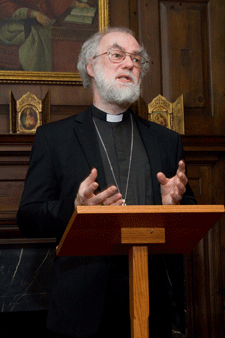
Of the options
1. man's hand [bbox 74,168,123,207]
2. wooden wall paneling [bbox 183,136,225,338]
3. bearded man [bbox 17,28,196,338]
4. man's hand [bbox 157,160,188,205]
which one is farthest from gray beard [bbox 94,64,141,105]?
wooden wall paneling [bbox 183,136,225,338]

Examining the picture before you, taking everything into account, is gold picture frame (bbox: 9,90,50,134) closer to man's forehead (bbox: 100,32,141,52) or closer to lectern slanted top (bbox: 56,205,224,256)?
man's forehead (bbox: 100,32,141,52)

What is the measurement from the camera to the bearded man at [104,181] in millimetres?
1997

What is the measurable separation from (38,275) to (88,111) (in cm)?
151

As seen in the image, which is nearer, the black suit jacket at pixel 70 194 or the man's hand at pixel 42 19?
the black suit jacket at pixel 70 194

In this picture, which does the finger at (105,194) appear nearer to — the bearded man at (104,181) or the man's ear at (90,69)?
the bearded man at (104,181)

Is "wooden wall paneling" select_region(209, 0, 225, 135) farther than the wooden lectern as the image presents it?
Yes

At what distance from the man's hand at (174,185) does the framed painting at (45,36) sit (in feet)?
7.21

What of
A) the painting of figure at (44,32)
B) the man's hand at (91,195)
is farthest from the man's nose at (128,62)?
the painting of figure at (44,32)

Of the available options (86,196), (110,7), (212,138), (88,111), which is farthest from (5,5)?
(86,196)

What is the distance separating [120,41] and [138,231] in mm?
1517

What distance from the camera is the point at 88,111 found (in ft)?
8.64

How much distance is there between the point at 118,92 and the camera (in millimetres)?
2520

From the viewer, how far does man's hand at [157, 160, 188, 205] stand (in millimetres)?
1634

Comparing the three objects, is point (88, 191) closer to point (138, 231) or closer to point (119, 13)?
point (138, 231)
